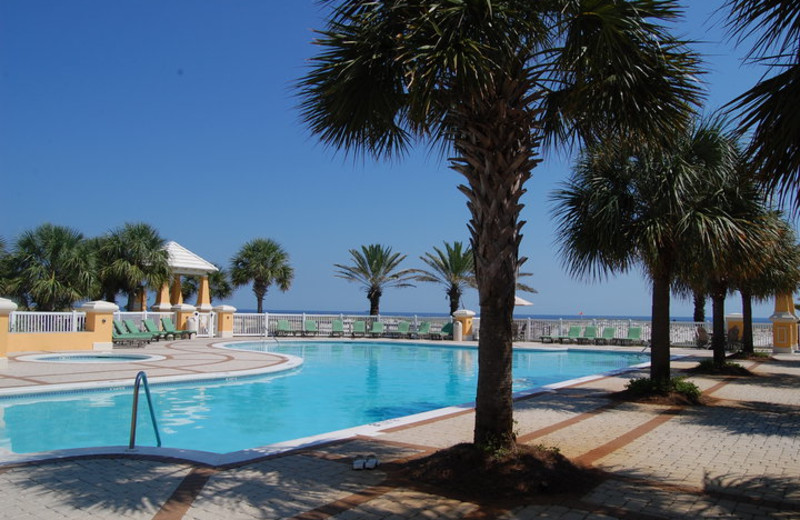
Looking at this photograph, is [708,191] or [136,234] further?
[136,234]

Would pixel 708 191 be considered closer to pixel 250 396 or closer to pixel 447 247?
pixel 250 396

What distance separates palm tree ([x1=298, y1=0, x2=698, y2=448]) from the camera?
503cm

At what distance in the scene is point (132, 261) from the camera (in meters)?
31.0

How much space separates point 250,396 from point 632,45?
10.8m

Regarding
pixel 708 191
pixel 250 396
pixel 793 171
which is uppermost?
pixel 708 191

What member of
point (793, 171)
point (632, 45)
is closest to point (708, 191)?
point (632, 45)

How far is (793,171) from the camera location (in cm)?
373

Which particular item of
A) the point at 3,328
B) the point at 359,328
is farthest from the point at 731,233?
the point at 359,328

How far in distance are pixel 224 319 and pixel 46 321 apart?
966cm

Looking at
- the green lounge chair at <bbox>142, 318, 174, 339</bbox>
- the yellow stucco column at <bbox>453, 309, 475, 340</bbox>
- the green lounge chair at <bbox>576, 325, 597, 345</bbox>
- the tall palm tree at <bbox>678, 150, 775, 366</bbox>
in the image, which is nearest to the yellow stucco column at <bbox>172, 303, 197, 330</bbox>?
the green lounge chair at <bbox>142, 318, 174, 339</bbox>

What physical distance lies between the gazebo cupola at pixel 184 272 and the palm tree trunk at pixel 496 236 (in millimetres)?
26368

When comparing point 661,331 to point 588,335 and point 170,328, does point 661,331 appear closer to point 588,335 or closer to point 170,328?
point 588,335

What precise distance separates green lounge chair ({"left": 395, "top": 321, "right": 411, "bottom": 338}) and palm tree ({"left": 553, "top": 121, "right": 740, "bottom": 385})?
815 inches

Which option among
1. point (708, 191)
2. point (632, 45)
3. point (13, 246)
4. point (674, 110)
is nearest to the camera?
point (632, 45)
